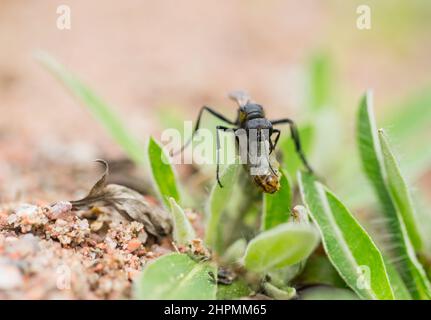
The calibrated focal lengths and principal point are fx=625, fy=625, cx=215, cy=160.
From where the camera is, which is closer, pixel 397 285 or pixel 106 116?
pixel 397 285

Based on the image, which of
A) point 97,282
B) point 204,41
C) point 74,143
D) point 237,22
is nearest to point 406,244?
point 97,282

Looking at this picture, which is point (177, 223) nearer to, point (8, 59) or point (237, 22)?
point (8, 59)

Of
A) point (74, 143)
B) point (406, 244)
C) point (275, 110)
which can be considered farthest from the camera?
point (275, 110)

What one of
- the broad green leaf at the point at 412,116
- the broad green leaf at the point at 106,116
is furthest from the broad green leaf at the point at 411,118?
the broad green leaf at the point at 106,116

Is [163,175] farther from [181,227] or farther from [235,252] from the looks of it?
[235,252]

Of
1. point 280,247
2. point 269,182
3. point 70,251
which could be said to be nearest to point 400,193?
point 269,182

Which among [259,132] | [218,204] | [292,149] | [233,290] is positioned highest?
[259,132]
